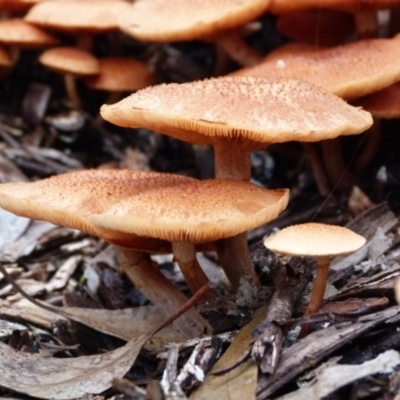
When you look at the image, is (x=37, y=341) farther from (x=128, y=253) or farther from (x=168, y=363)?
(x=168, y=363)

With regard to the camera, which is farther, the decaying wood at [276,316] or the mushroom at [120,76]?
the mushroom at [120,76]

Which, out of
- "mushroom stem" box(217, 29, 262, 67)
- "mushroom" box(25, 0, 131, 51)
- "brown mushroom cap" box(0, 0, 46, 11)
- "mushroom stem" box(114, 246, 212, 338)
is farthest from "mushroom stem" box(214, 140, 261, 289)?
"brown mushroom cap" box(0, 0, 46, 11)

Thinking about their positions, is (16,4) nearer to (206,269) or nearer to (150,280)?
(206,269)

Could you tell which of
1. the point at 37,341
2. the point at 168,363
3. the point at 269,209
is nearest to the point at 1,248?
the point at 37,341

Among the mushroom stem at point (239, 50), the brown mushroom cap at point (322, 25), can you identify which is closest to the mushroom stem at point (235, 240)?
the brown mushroom cap at point (322, 25)

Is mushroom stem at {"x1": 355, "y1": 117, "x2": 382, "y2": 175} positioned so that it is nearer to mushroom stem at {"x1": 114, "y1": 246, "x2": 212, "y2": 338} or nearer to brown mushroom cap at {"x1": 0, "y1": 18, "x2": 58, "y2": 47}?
mushroom stem at {"x1": 114, "y1": 246, "x2": 212, "y2": 338}

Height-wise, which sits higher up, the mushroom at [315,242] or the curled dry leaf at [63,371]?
the mushroom at [315,242]

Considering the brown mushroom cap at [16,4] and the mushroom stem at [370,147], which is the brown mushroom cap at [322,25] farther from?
the brown mushroom cap at [16,4]

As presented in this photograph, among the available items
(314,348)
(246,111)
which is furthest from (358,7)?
(314,348)
